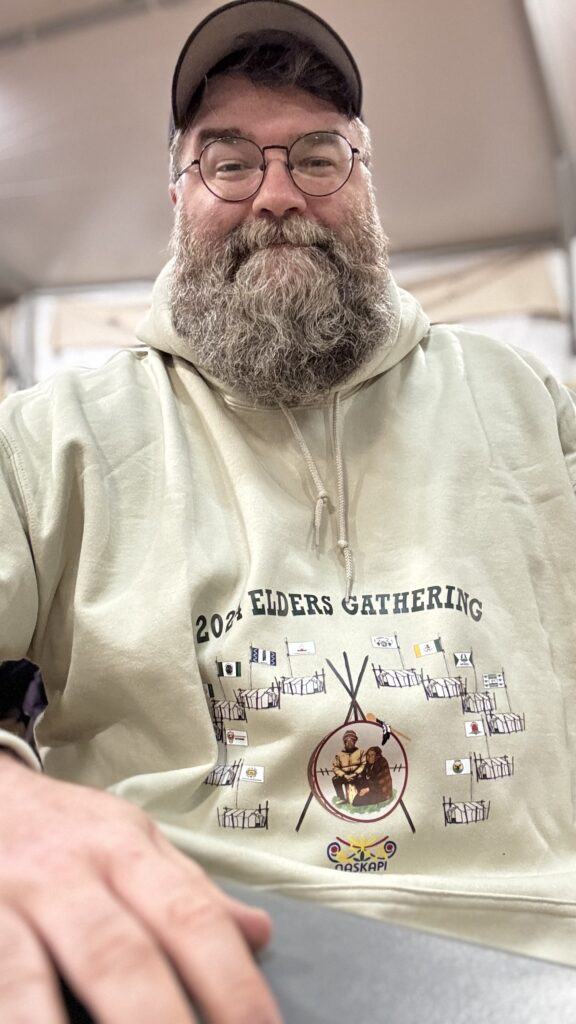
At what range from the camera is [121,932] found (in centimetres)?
23

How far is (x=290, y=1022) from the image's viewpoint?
0.22m

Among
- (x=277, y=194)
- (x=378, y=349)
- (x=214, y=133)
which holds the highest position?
(x=214, y=133)

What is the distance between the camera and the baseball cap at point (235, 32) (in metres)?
0.80

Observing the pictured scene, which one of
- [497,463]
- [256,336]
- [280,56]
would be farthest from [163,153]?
[497,463]

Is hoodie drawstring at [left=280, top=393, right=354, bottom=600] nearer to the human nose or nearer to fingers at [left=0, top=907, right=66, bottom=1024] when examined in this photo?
the human nose

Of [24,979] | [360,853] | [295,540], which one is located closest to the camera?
[24,979]

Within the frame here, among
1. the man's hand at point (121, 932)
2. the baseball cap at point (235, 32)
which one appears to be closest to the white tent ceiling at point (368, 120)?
the baseball cap at point (235, 32)

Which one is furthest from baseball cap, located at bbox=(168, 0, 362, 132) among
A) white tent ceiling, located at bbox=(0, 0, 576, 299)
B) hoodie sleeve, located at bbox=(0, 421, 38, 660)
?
white tent ceiling, located at bbox=(0, 0, 576, 299)

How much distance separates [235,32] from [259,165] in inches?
6.4

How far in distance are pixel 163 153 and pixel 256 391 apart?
5.34ft

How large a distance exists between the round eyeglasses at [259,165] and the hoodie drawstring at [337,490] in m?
0.23

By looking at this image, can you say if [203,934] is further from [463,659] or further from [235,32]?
[235,32]

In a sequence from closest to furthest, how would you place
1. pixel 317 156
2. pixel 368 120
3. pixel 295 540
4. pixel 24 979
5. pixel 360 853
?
pixel 24 979 < pixel 360 853 < pixel 295 540 < pixel 317 156 < pixel 368 120

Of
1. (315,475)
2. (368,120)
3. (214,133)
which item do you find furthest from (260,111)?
(368,120)
